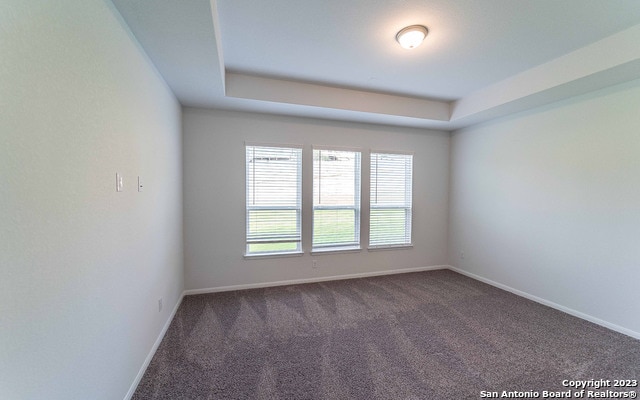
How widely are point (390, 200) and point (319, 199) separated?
1335 millimetres

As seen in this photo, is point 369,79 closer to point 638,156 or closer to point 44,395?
point 638,156

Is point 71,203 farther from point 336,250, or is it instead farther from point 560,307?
point 560,307

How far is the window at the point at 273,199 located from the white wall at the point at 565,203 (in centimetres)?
307

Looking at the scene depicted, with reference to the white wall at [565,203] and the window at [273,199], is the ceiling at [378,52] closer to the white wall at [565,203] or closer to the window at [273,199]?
the white wall at [565,203]

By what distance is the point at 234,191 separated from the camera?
12.3ft

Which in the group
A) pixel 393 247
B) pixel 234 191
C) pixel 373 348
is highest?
pixel 234 191

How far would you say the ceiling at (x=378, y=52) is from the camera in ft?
6.42

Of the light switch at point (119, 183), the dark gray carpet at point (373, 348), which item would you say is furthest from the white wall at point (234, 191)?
the light switch at point (119, 183)

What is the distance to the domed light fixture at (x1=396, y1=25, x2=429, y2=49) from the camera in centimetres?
220

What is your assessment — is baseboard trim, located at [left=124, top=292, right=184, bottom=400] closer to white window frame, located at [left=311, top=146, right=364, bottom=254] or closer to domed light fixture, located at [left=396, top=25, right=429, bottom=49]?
white window frame, located at [left=311, top=146, right=364, bottom=254]

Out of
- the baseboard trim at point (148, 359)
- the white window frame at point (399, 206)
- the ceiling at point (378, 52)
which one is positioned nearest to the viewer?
the baseboard trim at point (148, 359)

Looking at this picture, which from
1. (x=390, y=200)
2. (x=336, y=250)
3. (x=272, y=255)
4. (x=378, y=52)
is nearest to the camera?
(x=378, y=52)

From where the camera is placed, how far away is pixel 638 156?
2590 mm

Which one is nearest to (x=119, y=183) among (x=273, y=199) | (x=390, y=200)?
(x=273, y=199)
